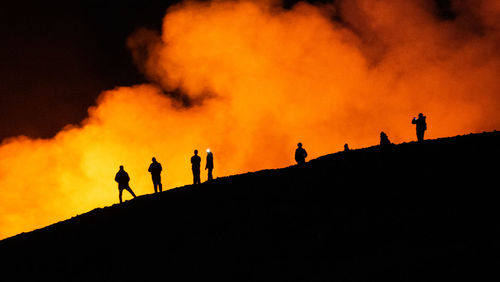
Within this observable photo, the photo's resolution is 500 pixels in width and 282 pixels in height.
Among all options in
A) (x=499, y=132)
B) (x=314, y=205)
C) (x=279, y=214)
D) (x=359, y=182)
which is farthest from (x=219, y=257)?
(x=499, y=132)

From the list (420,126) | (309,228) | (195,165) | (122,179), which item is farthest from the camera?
(420,126)

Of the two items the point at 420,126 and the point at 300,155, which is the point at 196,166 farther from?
the point at 420,126

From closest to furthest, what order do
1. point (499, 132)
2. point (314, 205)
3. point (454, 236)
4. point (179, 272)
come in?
point (454, 236), point (179, 272), point (314, 205), point (499, 132)

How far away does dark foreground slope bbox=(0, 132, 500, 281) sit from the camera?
14.0 meters

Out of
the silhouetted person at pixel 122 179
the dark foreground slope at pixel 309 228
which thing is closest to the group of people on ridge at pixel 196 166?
the silhouetted person at pixel 122 179

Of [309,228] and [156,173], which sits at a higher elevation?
[156,173]

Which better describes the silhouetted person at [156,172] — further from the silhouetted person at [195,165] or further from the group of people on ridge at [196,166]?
the silhouetted person at [195,165]

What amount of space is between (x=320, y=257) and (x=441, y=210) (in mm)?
5682

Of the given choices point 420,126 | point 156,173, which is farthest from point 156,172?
point 420,126

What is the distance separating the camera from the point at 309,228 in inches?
692

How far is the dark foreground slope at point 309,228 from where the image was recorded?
14039 mm

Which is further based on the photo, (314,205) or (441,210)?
(314,205)

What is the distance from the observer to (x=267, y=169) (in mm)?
27656

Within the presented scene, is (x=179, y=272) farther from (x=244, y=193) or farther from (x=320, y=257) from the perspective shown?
(x=244, y=193)
